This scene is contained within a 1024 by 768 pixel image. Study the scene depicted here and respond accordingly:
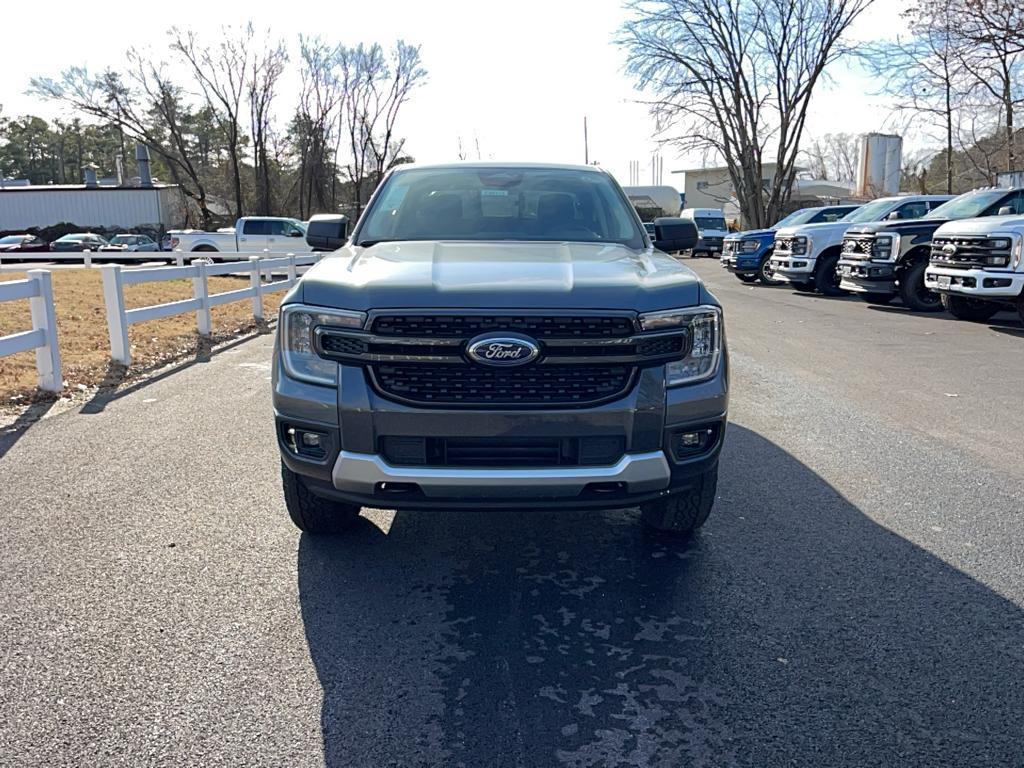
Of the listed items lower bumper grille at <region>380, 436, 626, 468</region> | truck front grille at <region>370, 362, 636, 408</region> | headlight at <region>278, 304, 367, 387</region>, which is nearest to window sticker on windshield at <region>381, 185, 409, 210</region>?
headlight at <region>278, 304, 367, 387</region>

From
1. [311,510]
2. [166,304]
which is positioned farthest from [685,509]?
[166,304]

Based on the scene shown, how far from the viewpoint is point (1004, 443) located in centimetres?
574

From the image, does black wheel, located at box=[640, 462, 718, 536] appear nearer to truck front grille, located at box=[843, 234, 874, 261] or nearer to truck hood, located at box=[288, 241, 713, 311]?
truck hood, located at box=[288, 241, 713, 311]

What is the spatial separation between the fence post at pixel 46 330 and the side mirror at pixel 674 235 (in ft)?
16.7

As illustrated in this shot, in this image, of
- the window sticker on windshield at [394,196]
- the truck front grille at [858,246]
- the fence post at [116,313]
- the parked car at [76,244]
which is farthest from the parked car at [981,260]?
the parked car at [76,244]

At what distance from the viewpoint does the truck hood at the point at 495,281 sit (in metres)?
3.17

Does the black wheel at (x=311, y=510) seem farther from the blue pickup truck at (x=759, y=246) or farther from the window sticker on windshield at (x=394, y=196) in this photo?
the blue pickup truck at (x=759, y=246)

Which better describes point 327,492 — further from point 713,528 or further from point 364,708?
point 713,528

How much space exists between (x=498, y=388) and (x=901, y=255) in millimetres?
13282

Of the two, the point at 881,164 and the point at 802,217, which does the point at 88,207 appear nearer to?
the point at 802,217

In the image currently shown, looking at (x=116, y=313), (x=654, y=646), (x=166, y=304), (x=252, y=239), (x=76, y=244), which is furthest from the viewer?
(x=76, y=244)

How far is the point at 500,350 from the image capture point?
310cm

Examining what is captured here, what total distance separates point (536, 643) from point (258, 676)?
0.95 m

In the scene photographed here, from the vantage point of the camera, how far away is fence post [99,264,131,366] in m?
8.28
